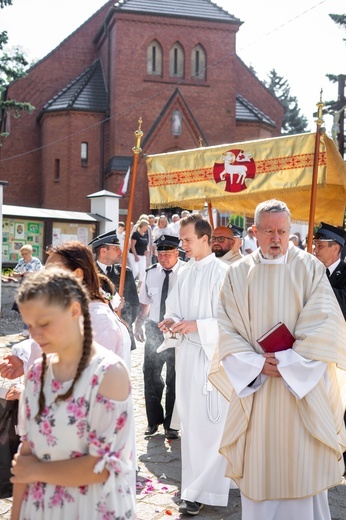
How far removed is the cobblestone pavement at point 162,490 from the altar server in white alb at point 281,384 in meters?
0.98

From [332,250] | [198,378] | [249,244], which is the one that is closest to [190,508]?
[198,378]

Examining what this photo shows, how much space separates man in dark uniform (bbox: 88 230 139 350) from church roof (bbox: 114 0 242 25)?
28071 millimetres

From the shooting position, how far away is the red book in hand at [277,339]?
4.03 meters

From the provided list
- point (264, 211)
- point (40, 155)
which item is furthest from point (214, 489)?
point (40, 155)

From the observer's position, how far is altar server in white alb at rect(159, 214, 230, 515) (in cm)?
508

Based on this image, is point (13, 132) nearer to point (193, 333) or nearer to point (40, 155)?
point (40, 155)

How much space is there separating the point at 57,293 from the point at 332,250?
13.8 ft

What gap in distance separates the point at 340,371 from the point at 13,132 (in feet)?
112

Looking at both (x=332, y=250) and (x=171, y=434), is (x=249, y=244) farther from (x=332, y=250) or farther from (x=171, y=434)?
(x=332, y=250)

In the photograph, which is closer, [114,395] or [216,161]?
[114,395]

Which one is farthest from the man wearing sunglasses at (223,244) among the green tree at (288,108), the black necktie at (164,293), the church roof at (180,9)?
the green tree at (288,108)

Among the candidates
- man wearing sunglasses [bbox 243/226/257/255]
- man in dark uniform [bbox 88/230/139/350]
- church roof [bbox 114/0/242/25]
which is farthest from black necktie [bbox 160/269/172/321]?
church roof [bbox 114/0/242/25]

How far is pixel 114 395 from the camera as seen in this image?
2447 mm

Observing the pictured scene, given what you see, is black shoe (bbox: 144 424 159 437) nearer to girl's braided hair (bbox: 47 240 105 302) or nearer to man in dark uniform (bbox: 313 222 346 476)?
man in dark uniform (bbox: 313 222 346 476)
